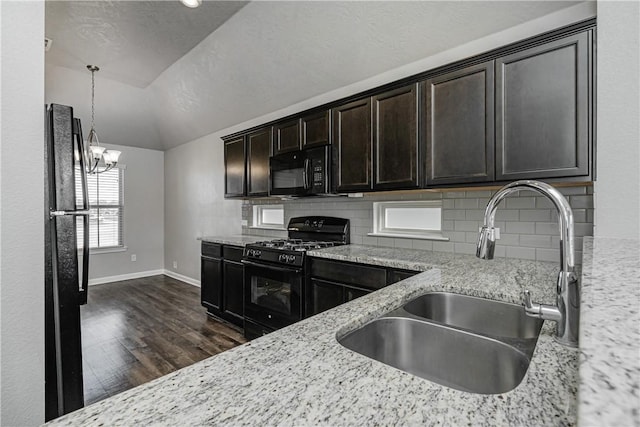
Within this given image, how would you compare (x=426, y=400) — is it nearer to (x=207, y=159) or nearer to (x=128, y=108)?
(x=207, y=159)

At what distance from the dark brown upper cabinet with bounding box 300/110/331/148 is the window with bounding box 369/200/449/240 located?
803 mm

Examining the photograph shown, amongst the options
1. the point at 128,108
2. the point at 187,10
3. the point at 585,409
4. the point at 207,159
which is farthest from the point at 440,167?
the point at 128,108

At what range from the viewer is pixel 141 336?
3.24 meters

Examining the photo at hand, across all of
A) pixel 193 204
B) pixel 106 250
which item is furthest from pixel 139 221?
pixel 193 204

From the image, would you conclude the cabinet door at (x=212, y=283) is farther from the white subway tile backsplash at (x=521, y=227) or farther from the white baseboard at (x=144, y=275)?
the white subway tile backsplash at (x=521, y=227)

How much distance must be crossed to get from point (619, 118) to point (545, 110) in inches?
13.0

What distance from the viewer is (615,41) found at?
1614 mm

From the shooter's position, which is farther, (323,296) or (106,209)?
(106,209)

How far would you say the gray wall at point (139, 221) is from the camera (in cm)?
561

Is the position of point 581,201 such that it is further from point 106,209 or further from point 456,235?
point 106,209

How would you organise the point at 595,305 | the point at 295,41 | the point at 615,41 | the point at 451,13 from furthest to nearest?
the point at 295,41 < the point at 451,13 < the point at 615,41 < the point at 595,305

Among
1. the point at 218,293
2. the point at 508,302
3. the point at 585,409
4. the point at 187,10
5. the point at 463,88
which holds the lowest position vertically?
the point at 218,293

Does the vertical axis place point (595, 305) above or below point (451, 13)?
below

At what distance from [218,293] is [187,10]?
9.88ft
